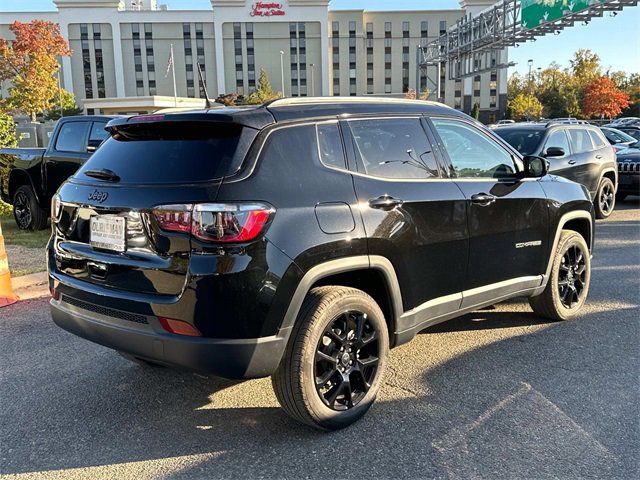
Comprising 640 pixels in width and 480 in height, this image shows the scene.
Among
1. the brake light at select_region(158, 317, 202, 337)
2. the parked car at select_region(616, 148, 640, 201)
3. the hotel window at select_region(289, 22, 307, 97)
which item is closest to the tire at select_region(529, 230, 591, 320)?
the brake light at select_region(158, 317, 202, 337)

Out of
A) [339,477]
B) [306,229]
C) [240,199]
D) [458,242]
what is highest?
[240,199]

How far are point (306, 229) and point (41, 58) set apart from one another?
5085cm

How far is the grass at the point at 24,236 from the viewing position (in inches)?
344

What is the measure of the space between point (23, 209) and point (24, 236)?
692 millimetres

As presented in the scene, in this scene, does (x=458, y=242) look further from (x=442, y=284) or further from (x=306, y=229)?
(x=306, y=229)

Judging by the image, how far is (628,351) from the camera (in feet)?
14.8

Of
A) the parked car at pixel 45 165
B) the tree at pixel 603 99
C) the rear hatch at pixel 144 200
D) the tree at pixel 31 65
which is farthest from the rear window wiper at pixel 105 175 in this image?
the tree at pixel 603 99

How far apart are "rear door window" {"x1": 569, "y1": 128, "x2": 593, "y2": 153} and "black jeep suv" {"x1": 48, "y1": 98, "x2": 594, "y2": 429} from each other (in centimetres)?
725

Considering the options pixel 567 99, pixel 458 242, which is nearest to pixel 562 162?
pixel 458 242

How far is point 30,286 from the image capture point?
6496 mm

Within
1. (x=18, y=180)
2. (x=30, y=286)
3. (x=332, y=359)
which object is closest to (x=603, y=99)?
(x=18, y=180)

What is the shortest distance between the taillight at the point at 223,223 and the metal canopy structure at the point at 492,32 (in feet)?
64.7

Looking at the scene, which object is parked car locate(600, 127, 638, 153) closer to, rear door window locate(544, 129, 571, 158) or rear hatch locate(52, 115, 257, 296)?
rear door window locate(544, 129, 571, 158)

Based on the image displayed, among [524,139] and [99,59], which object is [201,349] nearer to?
[524,139]
